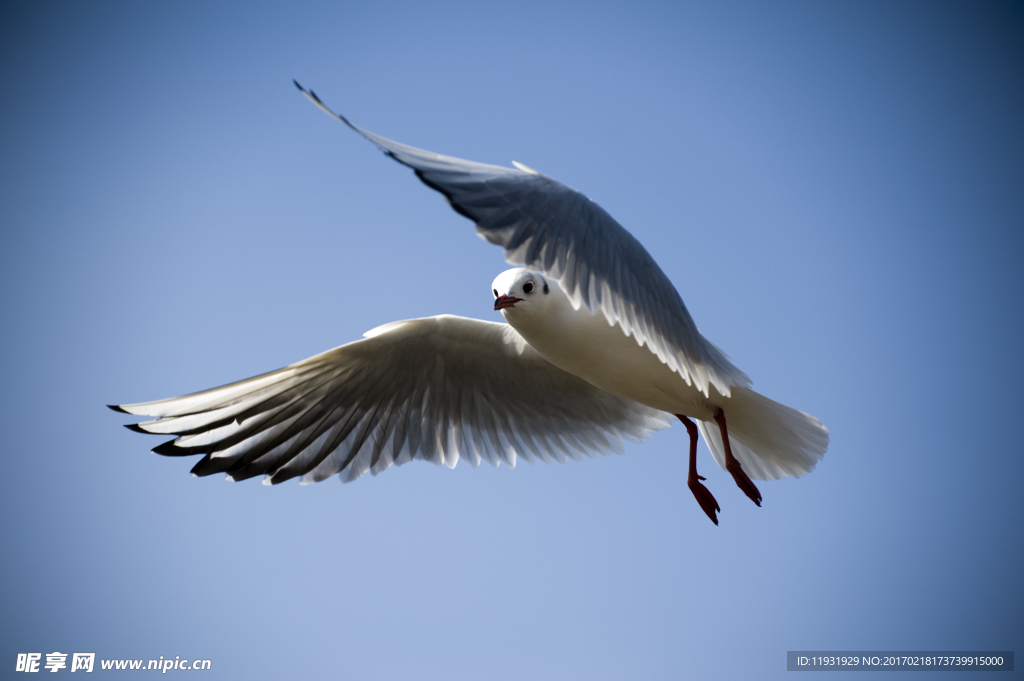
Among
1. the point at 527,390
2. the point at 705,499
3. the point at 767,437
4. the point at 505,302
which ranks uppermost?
the point at 505,302

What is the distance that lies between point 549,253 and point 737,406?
1.33 m

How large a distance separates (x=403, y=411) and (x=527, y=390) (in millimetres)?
502

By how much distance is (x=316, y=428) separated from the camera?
3.27 meters

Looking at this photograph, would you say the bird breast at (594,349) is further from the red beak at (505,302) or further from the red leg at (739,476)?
the red leg at (739,476)

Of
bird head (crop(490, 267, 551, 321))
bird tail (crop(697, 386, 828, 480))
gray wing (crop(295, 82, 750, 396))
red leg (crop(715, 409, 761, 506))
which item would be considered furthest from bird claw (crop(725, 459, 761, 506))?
bird head (crop(490, 267, 551, 321))

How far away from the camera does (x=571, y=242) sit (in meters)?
2.08

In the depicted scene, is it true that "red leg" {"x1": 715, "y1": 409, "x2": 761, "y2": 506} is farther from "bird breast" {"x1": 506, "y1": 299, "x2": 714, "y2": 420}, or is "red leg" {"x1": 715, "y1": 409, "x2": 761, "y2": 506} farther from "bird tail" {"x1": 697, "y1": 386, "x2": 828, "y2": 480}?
"bird breast" {"x1": 506, "y1": 299, "x2": 714, "y2": 420}

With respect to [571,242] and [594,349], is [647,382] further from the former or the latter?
[571,242]

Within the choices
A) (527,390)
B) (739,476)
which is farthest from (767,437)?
(527,390)

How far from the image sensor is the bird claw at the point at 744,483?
2.96m

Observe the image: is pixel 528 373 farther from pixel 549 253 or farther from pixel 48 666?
pixel 48 666

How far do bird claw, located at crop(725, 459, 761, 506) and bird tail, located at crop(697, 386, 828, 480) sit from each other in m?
0.19

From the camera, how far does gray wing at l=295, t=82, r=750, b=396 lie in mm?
1825

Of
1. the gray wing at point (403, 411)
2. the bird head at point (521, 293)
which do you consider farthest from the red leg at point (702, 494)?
the bird head at point (521, 293)
